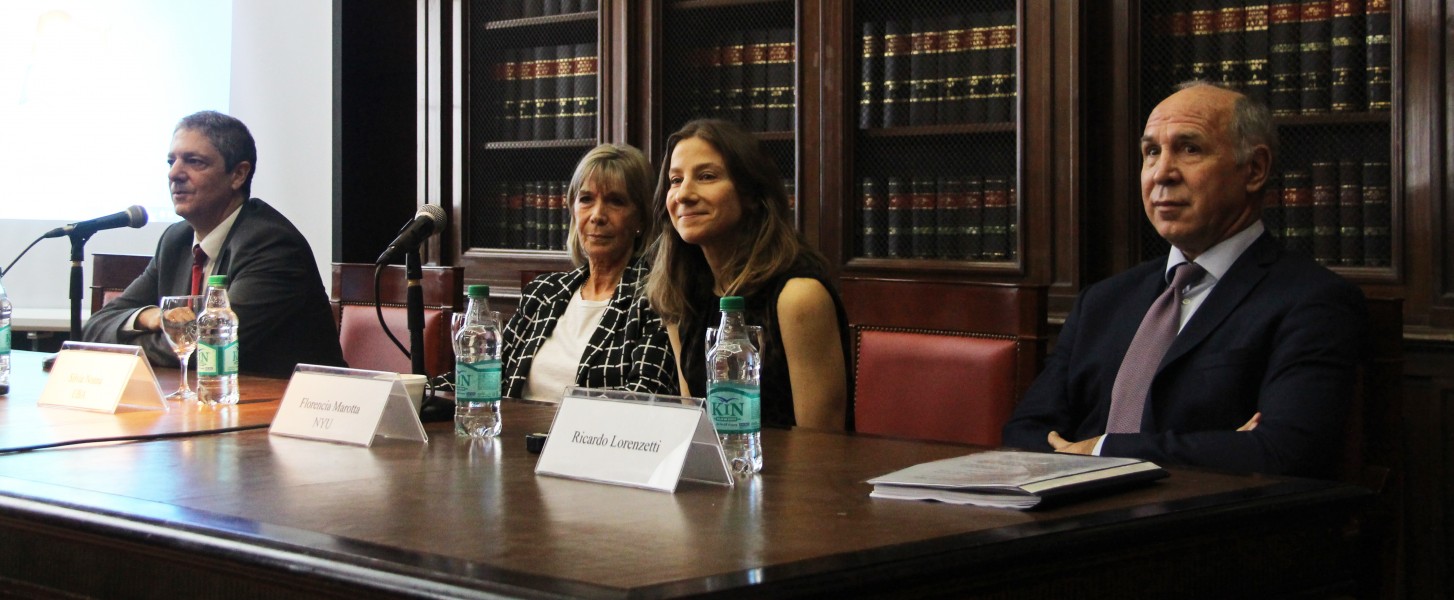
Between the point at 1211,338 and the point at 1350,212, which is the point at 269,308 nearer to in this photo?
the point at 1211,338

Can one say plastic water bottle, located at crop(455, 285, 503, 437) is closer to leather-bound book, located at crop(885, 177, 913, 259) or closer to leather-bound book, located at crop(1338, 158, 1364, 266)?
leather-bound book, located at crop(885, 177, 913, 259)

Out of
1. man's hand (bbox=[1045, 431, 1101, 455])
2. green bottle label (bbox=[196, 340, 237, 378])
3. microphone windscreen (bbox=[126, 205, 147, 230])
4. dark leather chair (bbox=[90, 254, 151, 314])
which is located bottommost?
man's hand (bbox=[1045, 431, 1101, 455])

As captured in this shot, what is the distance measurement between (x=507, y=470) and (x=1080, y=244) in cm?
210

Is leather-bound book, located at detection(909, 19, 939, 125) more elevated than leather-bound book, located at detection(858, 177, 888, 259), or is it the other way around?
leather-bound book, located at detection(909, 19, 939, 125)

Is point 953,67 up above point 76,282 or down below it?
above

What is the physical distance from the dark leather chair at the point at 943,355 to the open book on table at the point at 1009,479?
835mm

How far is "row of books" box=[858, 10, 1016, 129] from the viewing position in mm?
3428

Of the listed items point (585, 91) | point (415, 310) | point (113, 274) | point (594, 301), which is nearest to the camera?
point (415, 310)

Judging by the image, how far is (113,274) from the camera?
3.95 m

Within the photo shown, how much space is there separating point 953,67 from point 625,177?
1076mm

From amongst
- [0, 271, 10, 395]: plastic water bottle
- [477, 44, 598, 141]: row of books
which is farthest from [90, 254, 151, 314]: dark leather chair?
[0, 271, 10, 395]: plastic water bottle

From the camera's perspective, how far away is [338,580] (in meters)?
1.05

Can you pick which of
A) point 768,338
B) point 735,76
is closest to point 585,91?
point 735,76

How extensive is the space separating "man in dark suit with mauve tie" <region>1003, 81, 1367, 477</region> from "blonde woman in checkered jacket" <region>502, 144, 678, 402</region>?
0.84 metres
